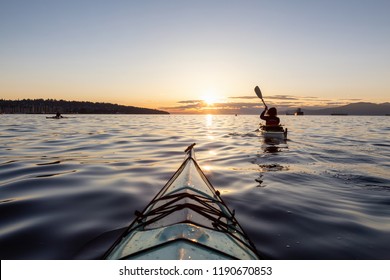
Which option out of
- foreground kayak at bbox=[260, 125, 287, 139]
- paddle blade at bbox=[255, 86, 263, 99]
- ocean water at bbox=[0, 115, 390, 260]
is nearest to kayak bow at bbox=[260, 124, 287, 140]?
foreground kayak at bbox=[260, 125, 287, 139]

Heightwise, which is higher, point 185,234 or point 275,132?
point 275,132

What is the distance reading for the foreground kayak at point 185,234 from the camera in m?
2.69

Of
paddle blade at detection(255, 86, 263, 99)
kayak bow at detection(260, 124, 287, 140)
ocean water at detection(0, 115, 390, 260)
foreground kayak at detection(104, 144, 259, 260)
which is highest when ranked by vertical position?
paddle blade at detection(255, 86, 263, 99)

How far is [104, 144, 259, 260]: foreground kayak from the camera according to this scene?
2.69 metres

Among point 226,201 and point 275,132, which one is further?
point 275,132

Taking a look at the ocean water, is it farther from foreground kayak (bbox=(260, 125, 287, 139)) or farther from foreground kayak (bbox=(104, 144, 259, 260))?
foreground kayak (bbox=(260, 125, 287, 139))

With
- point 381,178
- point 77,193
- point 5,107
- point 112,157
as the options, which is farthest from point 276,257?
point 5,107

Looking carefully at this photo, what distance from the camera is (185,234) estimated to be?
2.85 m

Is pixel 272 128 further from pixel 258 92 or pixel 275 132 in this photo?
pixel 258 92

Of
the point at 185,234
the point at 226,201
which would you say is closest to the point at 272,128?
the point at 226,201

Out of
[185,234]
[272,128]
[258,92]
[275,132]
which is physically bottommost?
[185,234]

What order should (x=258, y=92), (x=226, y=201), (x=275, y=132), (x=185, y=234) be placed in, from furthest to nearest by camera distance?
(x=258, y=92), (x=275, y=132), (x=226, y=201), (x=185, y=234)

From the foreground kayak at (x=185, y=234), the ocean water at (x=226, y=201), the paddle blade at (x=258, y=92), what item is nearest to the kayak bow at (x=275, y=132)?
the paddle blade at (x=258, y=92)
